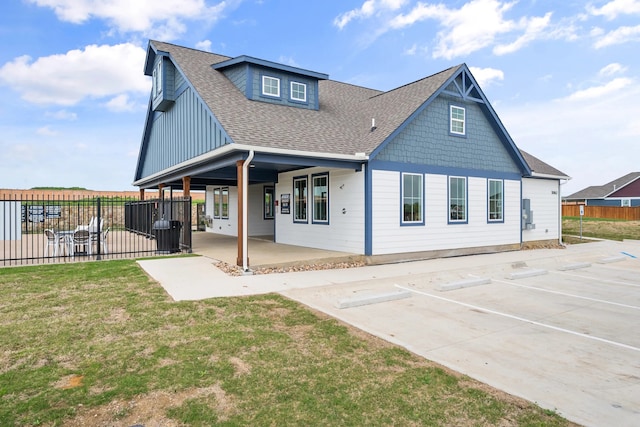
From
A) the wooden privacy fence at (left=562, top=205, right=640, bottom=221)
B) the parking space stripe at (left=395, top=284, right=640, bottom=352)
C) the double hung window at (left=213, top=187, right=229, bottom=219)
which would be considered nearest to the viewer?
the parking space stripe at (left=395, top=284, right=640, bottom=352)

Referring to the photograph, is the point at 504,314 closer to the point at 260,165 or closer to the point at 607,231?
the point at 260,165

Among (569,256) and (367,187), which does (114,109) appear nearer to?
(367,187)

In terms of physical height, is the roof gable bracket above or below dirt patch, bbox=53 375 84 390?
above

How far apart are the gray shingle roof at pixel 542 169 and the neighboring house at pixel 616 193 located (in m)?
34.1

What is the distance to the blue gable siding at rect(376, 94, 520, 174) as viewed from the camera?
40.4 ft

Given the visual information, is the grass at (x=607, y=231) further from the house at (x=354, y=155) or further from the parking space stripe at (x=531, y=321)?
the parking space stripe at (x=531, y=321)

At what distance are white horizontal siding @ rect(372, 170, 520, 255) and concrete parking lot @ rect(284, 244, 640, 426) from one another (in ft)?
7.46

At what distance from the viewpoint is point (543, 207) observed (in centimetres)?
1744

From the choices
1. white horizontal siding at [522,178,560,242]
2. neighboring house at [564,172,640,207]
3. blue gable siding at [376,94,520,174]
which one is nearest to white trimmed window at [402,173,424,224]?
blue gable siding at [376,94,520,174]

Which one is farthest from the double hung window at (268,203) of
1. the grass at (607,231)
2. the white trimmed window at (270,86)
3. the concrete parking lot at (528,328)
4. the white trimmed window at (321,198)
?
the grass at (607,231)

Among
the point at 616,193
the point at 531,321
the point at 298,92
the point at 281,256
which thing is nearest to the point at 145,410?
the point at 531,321

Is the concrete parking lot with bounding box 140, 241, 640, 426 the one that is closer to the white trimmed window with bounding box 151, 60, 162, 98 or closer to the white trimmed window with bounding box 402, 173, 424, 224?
the white trimmed window with bounding box 402, 173, 424, 224

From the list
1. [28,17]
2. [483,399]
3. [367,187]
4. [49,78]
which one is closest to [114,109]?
[49,78]

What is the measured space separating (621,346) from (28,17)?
18594 mm
